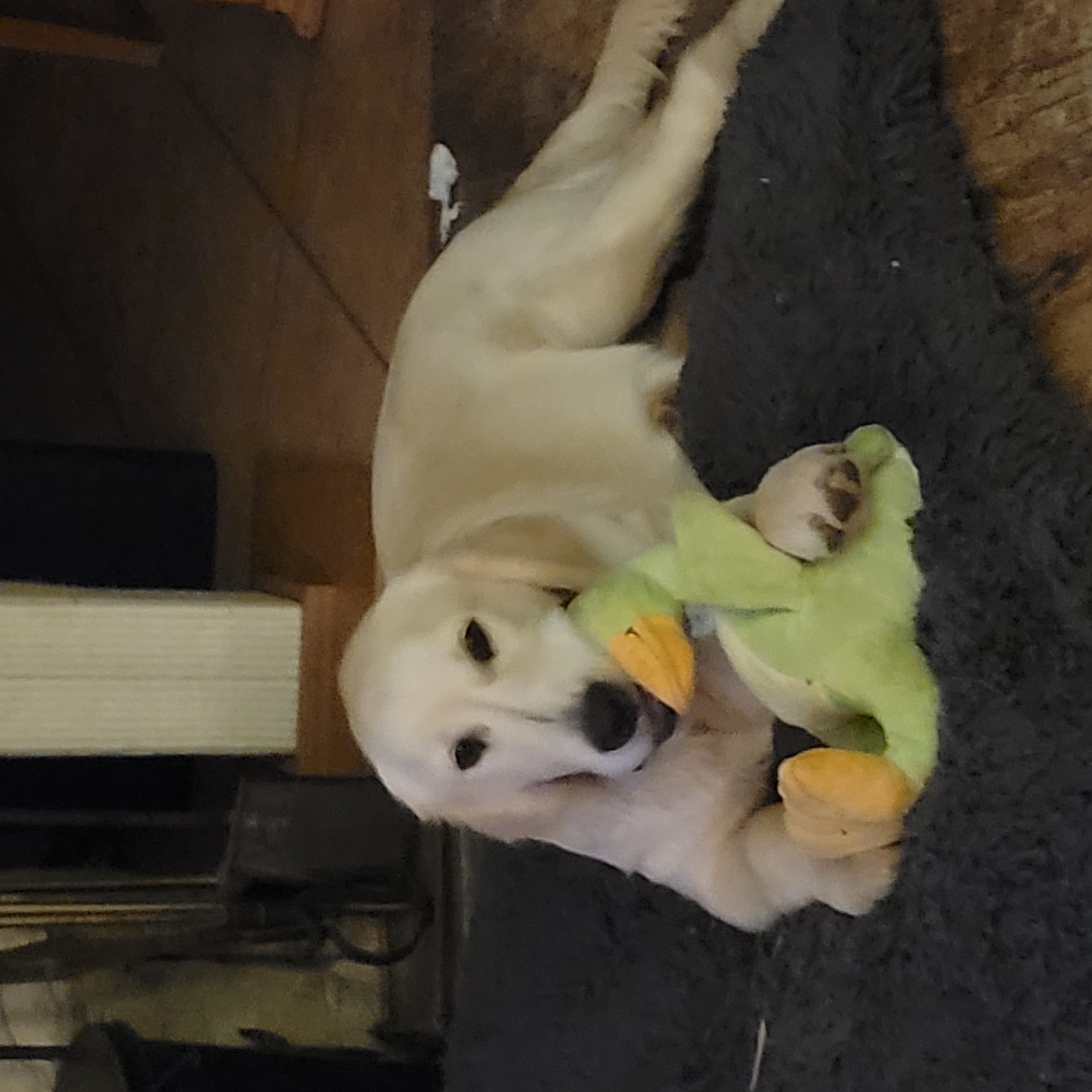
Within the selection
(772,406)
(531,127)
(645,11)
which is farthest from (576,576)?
(531,127)

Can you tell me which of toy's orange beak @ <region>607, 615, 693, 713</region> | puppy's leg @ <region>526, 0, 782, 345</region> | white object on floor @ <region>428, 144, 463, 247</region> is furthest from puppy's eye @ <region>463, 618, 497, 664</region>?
white object on floor @ <region>428, 144, 463, 247</region>

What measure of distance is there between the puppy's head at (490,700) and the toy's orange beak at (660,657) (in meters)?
0.12

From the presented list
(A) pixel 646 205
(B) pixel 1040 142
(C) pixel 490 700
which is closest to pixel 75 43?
(A) pixel 646 205

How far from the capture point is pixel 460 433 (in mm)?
1484

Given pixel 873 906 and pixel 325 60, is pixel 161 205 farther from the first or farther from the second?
pixel 873 906

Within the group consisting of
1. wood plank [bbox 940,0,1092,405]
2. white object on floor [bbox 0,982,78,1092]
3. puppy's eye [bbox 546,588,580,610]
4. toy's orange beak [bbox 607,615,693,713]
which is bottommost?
white object on floor [bbox 0,982,78,1092]

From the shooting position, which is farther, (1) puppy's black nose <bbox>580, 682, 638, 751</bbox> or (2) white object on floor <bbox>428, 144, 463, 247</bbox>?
(2) white object on floor <bbox>428, 144, 463, 247</bbox>

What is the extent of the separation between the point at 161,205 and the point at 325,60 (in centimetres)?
62

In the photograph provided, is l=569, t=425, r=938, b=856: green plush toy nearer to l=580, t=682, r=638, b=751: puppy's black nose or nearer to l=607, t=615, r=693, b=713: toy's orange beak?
l=607, t=615, r=693, b=713: toy's orange beak

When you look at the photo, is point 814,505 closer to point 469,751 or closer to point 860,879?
point 860,879

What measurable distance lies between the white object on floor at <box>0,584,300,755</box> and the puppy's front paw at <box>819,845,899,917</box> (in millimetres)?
1026

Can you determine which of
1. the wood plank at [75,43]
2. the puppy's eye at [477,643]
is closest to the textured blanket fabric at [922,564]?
the puppy's eye at [477,643]

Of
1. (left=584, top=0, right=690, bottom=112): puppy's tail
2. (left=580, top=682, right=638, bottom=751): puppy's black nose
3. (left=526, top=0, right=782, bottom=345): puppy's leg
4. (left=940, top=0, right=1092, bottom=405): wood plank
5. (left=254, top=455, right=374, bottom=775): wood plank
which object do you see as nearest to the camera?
(left=940, top=0, right=1092, bottom=405): wood plank

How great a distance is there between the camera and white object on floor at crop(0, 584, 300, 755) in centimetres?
182
